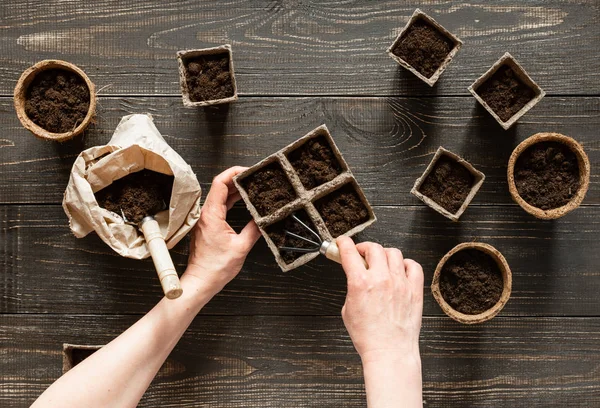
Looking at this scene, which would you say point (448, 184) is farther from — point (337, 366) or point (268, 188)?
point (337, 366)

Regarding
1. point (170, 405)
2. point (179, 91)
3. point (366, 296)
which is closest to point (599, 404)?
point (366, 296)

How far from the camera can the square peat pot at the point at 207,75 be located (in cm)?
137

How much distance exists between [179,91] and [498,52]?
0.96 metres

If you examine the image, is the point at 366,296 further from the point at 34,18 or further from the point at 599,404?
the point at 34,18

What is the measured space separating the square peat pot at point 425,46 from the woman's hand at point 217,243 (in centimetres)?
57

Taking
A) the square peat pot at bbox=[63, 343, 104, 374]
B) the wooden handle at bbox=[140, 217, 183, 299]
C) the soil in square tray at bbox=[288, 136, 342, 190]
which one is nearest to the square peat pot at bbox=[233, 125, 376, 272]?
the soil in square tray at bbox=[288, 136, 342, 190]

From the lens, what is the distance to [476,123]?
1493mm

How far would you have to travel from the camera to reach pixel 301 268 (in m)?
1.51

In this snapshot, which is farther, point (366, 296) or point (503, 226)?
point (503, 226)

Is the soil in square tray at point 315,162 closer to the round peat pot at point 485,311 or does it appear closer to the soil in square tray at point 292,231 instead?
the soil in square tray at point 292,231

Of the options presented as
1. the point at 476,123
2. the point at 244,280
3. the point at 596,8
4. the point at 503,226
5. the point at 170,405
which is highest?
the point at 596,8

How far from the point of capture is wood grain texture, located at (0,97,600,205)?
58.4 inches

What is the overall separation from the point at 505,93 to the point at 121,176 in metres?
1.07

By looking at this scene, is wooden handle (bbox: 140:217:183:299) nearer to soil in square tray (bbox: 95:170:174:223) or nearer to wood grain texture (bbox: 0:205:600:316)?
soil in square tray (bbox: 95:170:174:223)
